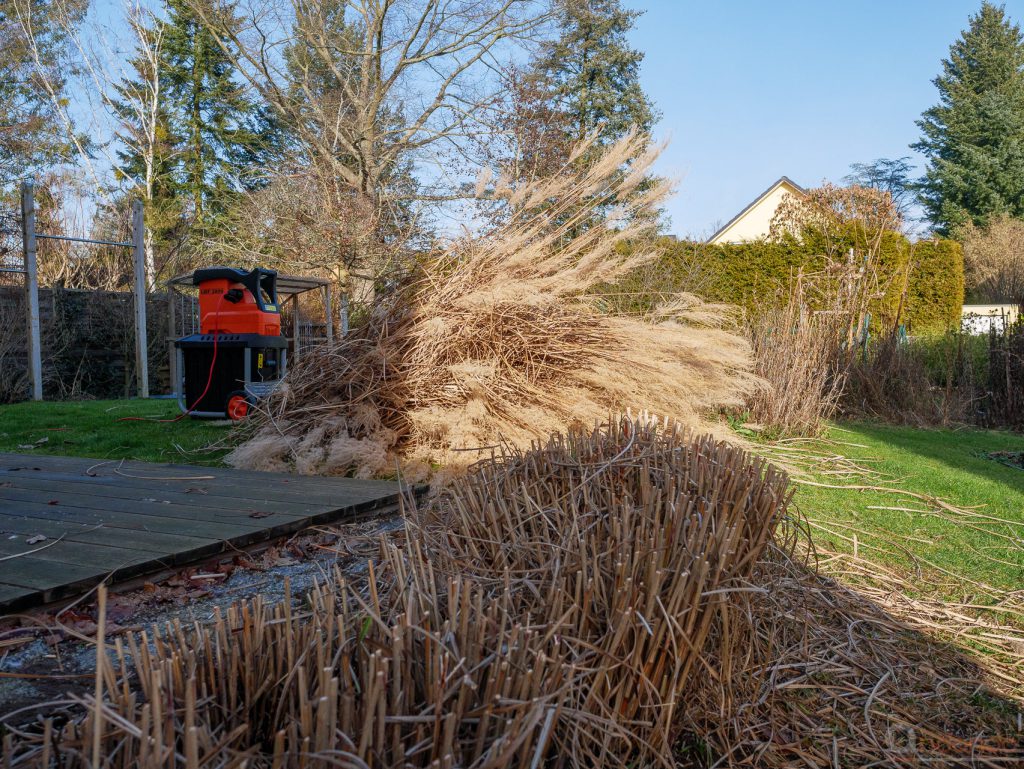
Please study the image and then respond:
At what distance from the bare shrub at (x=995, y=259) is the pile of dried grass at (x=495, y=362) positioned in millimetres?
21846

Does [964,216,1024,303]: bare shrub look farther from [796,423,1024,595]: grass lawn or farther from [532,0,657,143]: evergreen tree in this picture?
[796,423,1024,595]: grass lawn

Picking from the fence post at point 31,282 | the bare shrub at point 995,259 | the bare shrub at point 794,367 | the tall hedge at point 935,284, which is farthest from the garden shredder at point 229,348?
the bare shrub at point 995,259

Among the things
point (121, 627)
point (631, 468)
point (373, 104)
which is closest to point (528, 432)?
point (631, 468)

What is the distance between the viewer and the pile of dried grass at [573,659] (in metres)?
0.80

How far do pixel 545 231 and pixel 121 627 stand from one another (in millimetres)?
3411

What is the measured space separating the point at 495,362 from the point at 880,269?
8.92 m

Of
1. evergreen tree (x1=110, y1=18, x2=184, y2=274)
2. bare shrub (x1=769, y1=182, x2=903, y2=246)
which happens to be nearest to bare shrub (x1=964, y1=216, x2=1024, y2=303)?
bare shrub (x1=769, y1=182, x2=903, y2=246)

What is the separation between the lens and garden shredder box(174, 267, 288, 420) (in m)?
5.42

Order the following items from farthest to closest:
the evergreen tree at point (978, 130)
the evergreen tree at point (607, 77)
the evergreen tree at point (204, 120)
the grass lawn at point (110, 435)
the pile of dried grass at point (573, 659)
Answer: the evergreen tree at point (978, 130)
the evergreen tree at point (607, 77)
the evergreen tree at point (204, 120)
the grass lawn at point (110, 435)
the pile of dried grass at point (573, 659)

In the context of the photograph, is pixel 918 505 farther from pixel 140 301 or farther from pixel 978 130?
pixel 978 130

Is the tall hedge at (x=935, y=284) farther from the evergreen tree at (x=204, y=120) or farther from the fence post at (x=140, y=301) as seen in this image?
the evergreen tree at (x=204, y=120)

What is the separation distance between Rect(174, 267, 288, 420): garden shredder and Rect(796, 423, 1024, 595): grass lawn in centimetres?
393

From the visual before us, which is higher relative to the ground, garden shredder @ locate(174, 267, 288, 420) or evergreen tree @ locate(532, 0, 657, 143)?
evergreen tree @ locate(532, 0, 657, 143)

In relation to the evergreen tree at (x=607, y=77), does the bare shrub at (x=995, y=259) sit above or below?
below
